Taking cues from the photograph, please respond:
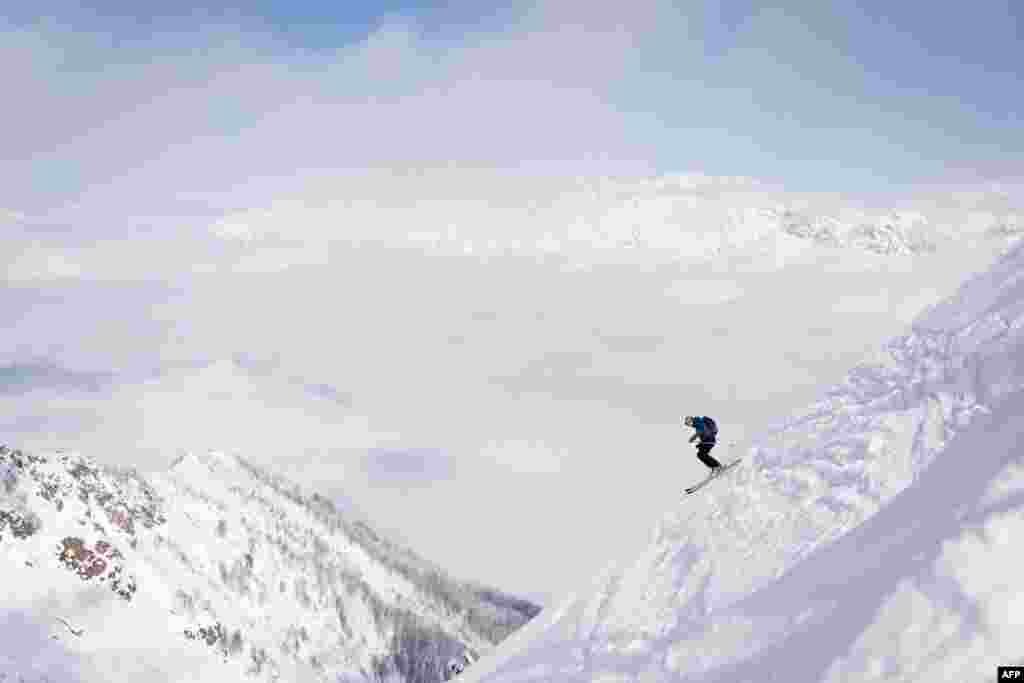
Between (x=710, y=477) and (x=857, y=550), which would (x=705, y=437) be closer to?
(x=710, y=477)

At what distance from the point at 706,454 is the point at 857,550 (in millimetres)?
12235

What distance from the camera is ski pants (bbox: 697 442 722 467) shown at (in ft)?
83.5

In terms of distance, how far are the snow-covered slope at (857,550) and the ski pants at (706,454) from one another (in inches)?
68.1

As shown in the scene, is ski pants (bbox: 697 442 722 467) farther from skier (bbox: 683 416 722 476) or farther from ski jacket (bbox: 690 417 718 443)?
ski jacket (bbox: 690 417 718 443)

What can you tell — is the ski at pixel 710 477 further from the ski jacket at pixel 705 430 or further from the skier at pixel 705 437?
the ski jacket at pixel 705 430

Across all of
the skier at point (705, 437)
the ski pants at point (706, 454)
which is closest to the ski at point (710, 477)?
the skier at point (705, 437)

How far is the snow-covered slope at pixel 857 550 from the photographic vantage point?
889cm

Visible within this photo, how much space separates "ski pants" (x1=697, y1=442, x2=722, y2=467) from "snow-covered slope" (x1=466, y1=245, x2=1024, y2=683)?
5.68 feet

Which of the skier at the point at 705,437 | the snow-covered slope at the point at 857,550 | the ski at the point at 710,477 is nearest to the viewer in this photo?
the snow-covered slope at the point at 857,550

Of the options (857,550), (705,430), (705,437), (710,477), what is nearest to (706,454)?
(705,437)

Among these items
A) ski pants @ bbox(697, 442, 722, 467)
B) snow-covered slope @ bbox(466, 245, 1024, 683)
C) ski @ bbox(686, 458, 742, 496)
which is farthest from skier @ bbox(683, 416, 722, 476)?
snow-covered slope @ bbox(466, 245, 1024, 683)

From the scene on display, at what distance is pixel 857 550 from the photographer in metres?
13.4

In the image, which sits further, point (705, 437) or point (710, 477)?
point (705, 437)

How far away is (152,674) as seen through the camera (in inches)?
6250
